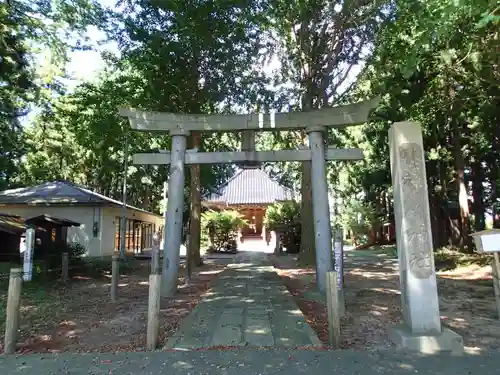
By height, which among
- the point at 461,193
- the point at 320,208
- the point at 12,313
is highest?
the point at 461,193

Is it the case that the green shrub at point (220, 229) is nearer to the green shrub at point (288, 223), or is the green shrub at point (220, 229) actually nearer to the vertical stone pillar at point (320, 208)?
the green shrub at point (288, 223)

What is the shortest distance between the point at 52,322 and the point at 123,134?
12.5 meters

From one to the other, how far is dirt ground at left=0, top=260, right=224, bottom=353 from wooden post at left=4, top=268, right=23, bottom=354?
0.57 feet

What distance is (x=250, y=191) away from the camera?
33.7m

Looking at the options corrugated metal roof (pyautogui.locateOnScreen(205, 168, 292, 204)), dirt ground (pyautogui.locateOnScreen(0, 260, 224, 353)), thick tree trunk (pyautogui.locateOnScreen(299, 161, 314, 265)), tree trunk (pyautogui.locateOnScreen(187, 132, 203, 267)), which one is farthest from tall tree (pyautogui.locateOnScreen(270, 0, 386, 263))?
corrugated metal roof (pyautogui.locateOnScreen(205, 168, 292, 204))

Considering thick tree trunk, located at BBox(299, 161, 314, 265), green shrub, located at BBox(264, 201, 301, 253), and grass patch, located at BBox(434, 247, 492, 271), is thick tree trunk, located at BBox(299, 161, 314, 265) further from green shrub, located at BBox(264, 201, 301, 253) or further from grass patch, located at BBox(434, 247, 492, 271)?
green shrub, located at BBox(264, 201, 301, 253)

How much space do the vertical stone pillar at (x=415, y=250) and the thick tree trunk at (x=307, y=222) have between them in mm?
8811

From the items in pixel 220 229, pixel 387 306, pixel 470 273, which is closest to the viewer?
pixel 387 306

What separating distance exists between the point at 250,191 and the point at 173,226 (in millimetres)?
24859

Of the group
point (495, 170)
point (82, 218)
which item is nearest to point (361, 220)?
point (495, 170)

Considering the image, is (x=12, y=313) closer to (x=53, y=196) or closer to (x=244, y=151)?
(x=244, y=151)

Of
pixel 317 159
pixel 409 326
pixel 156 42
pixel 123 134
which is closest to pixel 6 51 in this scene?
pixel 156 42

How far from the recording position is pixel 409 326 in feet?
17.1

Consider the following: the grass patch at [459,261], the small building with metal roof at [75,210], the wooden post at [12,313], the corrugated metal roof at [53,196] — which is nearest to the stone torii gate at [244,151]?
the wooden post at [12,313]
